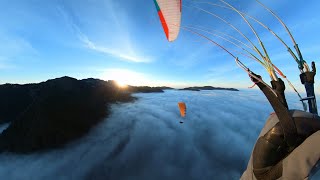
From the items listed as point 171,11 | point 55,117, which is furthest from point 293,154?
point 55,117

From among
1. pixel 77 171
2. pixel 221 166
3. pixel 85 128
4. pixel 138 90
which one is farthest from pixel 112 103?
pixel 138 90

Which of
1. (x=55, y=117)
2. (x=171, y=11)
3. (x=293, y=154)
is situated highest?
(x=171, y=11)

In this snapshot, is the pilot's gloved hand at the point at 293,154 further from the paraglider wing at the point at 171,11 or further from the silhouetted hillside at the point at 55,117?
the silhouetted hillside at the point at 55,117

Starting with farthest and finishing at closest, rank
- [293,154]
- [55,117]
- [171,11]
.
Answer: [55,117]
[171,11]
[293,154]

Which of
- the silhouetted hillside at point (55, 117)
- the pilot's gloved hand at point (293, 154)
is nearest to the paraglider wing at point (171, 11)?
the pilot's gloved hand at point (293, 154)

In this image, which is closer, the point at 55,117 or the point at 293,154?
the point at 293,154

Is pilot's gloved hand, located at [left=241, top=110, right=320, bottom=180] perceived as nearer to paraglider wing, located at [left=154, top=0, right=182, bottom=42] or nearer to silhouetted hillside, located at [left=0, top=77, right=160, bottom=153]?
paraglider wing, located at [left=154, top=0, right=182, bottom=42]

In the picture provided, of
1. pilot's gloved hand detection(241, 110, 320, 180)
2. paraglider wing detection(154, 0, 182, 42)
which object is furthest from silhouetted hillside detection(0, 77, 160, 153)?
pilot's gloved hand detection(241, 110, 320, 180)

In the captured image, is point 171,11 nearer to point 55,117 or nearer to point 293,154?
point 293,154
